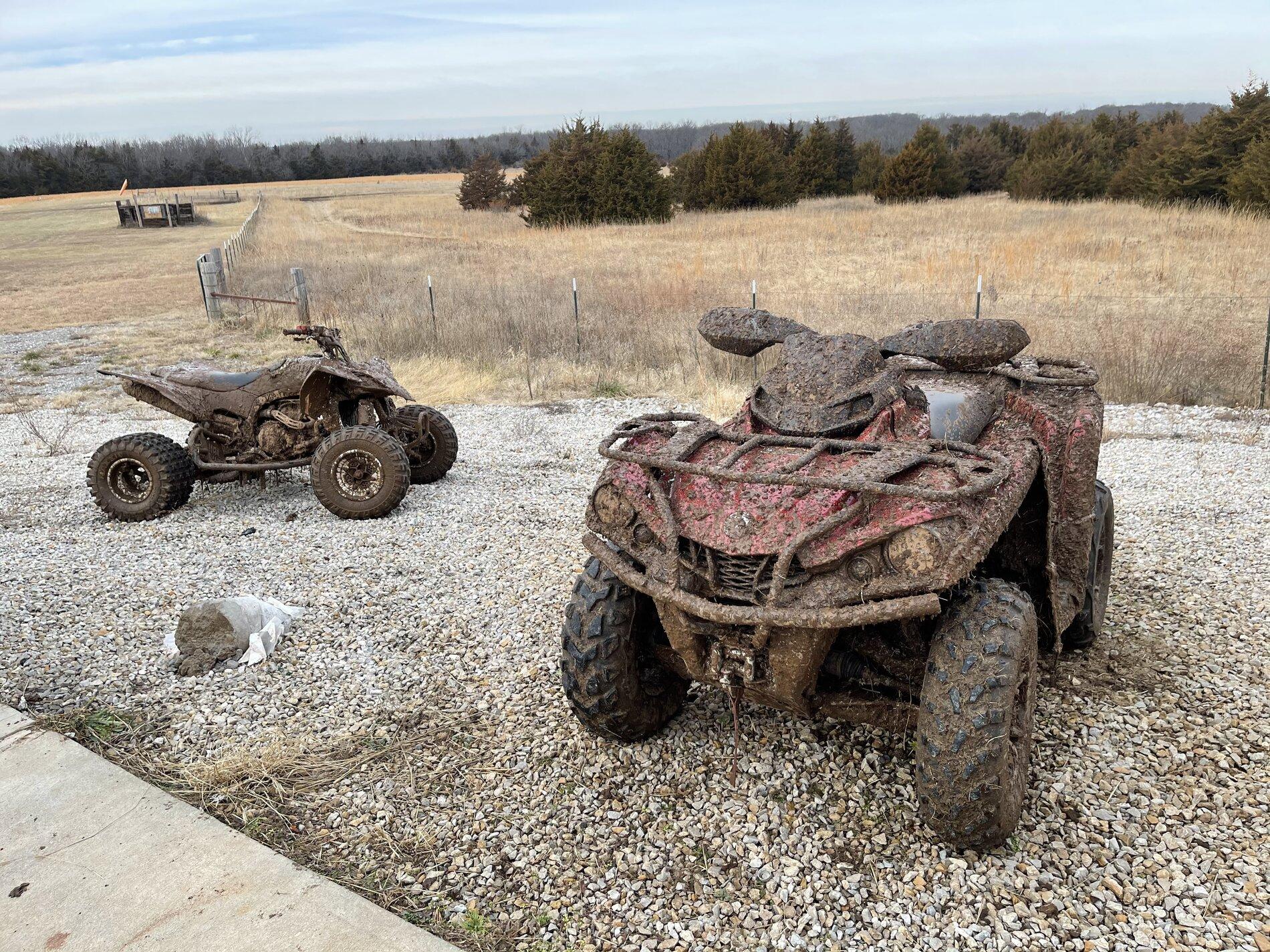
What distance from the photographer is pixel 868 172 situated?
122 ft

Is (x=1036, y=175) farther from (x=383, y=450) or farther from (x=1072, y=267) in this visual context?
(x=383, y=450)

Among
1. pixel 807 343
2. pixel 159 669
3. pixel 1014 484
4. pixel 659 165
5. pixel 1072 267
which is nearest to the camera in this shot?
pixel 1014 484

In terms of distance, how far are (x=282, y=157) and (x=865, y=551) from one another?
95762 mm

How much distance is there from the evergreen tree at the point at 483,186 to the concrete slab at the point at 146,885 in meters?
39.9

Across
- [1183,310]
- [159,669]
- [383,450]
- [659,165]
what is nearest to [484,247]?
[659,165]

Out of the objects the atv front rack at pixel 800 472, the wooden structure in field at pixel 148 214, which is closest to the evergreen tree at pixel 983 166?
the wooden structure in field at pixel 148 214

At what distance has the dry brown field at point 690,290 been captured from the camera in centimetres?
1134

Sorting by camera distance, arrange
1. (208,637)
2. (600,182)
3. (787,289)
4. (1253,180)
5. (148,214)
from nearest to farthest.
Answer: (208,637)
(787,289)
(1253,180)
(600,182)
(148,214)

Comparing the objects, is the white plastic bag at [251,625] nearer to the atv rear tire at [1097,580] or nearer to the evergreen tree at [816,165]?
the atv rear tire at [1097,580]

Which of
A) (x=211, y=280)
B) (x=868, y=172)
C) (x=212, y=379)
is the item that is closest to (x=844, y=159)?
(x=868, y=172)

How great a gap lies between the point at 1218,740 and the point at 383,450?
5.18m

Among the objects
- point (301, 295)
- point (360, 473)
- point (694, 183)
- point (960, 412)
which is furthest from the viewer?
point (694, 183)

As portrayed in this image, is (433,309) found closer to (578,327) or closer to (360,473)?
(578,327)

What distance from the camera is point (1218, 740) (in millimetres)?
3654
